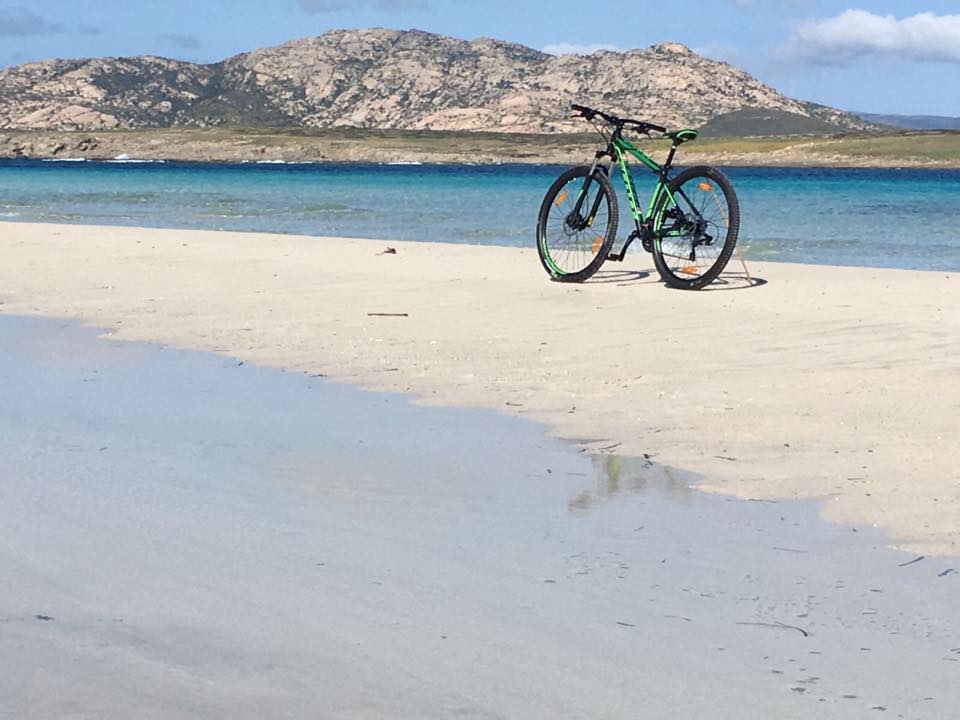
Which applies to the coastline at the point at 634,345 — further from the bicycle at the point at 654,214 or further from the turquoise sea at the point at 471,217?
the turquoise sea at the point at 471,217

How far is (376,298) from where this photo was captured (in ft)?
38.9

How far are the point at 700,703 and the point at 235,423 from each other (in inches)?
146

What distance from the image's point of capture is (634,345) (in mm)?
9188

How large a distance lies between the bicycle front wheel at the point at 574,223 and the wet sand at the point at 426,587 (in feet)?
23.3

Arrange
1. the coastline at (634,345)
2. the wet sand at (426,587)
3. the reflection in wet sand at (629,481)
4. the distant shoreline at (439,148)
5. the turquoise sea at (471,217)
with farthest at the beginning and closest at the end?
the distant shoreline at (439,148) → the turquoise sea at (471,217) → the coastline at (634,345) → the reflection in wet sand at (629,481) → the wet sand at (426,587)

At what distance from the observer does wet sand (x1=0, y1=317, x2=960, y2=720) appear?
10.6 ft

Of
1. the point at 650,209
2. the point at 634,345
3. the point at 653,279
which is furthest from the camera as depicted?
the point at 653,279

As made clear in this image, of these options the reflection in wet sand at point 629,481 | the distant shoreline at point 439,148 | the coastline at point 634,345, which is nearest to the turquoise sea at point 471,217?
Answer: the coastline at point 634,345

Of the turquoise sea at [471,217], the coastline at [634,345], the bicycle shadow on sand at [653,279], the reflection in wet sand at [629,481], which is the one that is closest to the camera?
the reflection in wet sand at [629,481]

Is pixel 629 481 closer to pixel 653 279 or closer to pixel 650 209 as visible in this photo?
pixel 650 209

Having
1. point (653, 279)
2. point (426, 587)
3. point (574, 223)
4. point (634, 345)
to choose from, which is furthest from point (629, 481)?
point (653, 279)

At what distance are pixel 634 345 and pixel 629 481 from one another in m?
3.81

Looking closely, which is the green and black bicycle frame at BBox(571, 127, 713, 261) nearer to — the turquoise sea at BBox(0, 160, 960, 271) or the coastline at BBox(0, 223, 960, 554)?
the coastline at BBox(0, 223, 960, 554)

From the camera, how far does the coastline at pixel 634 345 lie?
19.0 ft
